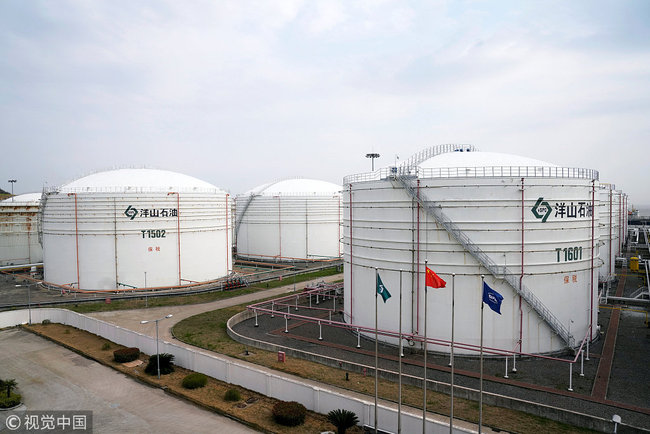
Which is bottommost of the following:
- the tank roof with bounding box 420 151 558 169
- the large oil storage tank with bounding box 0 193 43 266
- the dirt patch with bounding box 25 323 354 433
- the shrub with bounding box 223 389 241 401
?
the dirt patch with bounding box 25 323 354 433

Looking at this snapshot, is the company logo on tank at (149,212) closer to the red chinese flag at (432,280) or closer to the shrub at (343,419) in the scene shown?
the shrub at (343,419)

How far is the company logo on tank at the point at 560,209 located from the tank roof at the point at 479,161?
4.43m

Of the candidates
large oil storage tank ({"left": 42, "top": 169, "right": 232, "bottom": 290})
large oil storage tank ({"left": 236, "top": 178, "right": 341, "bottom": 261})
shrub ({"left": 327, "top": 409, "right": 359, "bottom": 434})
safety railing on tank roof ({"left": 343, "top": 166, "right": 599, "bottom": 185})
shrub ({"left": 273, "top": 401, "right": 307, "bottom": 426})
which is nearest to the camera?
shrub ({"left": 327, "top": 409, "right": 359, "bottom": 434})

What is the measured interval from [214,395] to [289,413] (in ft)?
17.3

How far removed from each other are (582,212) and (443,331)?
40.2 ft

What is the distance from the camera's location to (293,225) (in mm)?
72562

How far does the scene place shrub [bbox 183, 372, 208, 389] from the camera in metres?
23.6

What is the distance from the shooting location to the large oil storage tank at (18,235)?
67438 mm

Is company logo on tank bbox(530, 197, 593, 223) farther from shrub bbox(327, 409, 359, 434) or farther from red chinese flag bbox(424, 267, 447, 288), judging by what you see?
shrub bbox(327, 409, 359, 434)

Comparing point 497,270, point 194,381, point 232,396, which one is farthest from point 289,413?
point 497,270

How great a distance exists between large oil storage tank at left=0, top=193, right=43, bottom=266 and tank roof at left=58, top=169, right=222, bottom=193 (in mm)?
23107

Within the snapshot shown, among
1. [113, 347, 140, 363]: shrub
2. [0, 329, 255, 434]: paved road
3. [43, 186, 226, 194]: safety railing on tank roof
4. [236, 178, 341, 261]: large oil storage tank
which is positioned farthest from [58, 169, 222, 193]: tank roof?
[113, 347, 140, 363]: shrub

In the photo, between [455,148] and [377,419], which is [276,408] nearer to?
[377,419]

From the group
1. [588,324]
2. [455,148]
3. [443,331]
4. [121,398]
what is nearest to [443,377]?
[443,331]
